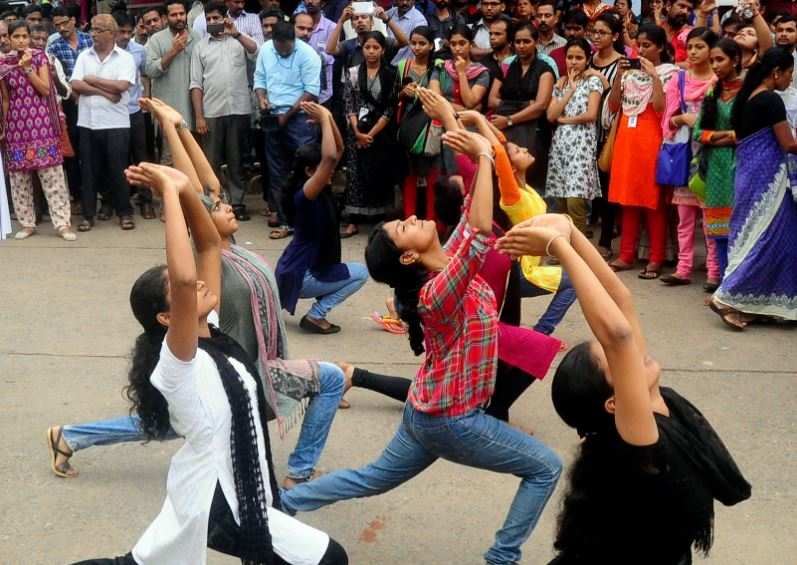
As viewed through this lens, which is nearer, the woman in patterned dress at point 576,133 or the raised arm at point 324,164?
the raised arm at point 324,164

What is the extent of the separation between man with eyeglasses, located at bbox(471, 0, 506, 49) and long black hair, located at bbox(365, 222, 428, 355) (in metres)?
5.79

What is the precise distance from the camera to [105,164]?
10031 millimetres

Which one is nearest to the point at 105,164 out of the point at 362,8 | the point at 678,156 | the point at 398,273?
the point at 362,8

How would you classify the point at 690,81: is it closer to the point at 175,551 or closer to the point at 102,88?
the point at 102,88

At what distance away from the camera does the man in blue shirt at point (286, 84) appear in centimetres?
957

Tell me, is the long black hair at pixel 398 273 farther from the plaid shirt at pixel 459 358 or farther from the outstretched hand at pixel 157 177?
the outstretched hand at pixel 157 177

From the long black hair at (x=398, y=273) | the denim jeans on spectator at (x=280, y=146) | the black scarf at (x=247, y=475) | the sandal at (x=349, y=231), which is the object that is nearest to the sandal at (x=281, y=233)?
the denim jeans on spectator at (x=280, y=146)

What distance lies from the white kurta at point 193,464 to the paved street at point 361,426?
3.51 feet

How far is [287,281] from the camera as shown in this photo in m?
6.83

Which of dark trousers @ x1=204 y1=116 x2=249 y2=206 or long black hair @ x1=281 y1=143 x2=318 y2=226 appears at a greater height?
long black hair @ x1=281 y1=143 x2=318 y2=226

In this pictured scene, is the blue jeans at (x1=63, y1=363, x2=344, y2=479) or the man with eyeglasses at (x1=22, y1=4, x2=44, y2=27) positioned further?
the man with eyeglasses at (x1=22, y1=4, x2=44, y2=27)

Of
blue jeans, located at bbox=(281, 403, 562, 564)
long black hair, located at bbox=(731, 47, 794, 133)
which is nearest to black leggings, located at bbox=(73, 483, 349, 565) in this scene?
blue jeans, located at bbox=(281, 403, 562, 564)

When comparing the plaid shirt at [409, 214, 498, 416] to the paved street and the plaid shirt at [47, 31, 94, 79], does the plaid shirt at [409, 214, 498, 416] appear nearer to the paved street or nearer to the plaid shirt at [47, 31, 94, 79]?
the paved street

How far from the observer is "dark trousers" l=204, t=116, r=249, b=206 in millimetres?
10133
